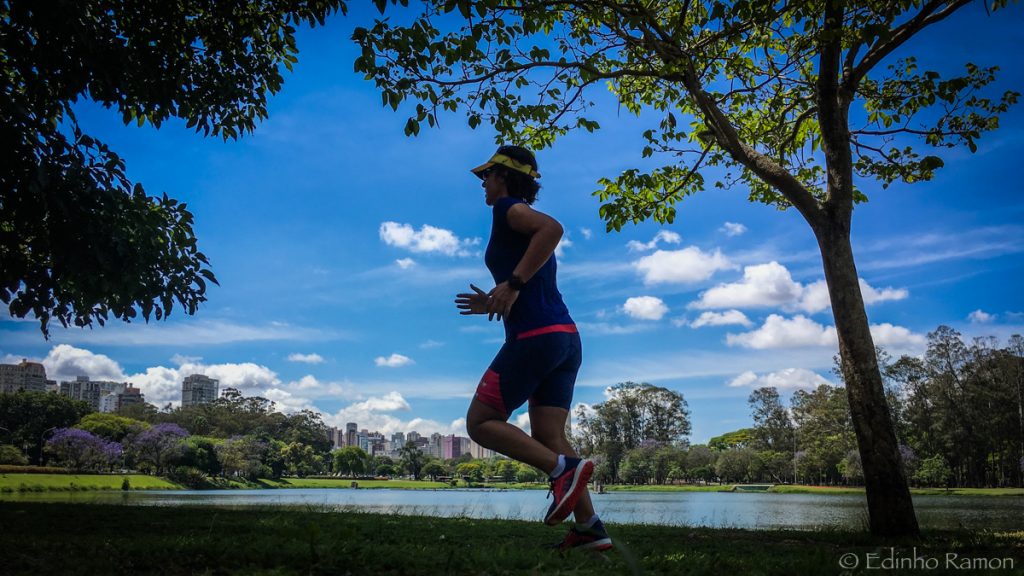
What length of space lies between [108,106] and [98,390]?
195 meters

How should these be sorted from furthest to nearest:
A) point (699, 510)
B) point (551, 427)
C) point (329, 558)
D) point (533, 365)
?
point (699, 510)
point (551, 427)
point (533, 365)
point (329, 558)

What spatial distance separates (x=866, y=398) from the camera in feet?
23.8

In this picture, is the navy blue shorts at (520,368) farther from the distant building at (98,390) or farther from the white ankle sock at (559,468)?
the distant building at (98,390)

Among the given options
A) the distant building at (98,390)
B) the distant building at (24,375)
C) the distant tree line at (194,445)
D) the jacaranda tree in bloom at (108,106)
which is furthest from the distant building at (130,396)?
the jacaranda tree in bloom at (108,106)

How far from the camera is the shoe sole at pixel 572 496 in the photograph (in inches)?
127

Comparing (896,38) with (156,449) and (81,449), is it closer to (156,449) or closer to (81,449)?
(81,449)

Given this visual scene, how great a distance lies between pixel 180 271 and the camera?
777 cm

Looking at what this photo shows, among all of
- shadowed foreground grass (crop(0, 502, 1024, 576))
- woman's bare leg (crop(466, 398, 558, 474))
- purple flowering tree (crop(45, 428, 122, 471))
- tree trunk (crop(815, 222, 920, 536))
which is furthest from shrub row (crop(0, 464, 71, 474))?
tree trunk (crop(815, 222, 920, 536))

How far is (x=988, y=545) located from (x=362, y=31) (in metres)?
7.93

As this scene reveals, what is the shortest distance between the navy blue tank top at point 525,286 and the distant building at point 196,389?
681 feet

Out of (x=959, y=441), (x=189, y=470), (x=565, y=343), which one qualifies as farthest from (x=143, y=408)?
(x=565, y=343)

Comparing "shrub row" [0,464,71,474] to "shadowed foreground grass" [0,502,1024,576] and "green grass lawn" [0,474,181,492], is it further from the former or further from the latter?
"shadowed foreground grass" [0,502,1024,576]

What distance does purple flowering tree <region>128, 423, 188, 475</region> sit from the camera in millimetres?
55812

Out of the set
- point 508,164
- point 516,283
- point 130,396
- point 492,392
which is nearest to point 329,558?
point 492,392
